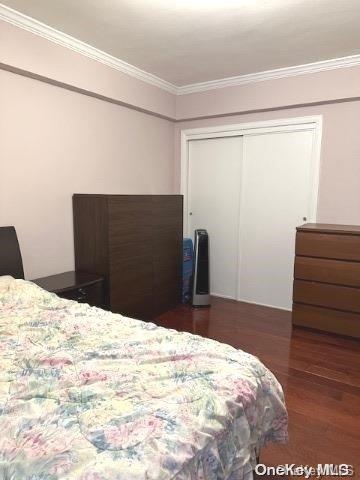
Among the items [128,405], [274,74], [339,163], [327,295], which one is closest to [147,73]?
[274,74]

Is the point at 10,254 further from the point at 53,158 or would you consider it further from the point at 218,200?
the point at 218,200

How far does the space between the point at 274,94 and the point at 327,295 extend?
2.07 m

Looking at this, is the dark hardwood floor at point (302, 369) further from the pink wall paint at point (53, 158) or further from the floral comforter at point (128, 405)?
the pink wall paint at point (53, 158)

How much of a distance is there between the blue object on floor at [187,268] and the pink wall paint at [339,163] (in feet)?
4.90

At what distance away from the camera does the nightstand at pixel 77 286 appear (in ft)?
8.35

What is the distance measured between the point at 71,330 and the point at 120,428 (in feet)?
2.67

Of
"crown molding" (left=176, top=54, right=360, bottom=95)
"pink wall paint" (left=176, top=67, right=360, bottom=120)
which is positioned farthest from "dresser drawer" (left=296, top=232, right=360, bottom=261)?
"crown molding" (left=176, top=54, right=360, bottom=95)

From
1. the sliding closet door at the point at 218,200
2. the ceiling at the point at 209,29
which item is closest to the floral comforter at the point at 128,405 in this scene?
the ceiling at the point at 209,29

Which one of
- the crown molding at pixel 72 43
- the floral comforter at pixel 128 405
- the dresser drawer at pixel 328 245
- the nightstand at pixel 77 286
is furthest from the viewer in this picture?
the dresser drawer at pixel 328 245

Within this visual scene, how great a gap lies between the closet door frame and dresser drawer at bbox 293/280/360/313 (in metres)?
0.77

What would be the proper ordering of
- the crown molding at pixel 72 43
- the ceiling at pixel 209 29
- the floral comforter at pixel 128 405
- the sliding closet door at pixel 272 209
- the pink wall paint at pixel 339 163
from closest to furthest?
the floral comforter at pixel 128 405, the ceiling at pixel 209 29, the crown molding at pixel 72 43, the pink wall paint at pixel 339 163, the sliding closet door at pixel 272 209

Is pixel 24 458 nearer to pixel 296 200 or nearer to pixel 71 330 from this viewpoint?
pixel 71 330

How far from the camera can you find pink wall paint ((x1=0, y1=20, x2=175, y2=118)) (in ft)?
7.86

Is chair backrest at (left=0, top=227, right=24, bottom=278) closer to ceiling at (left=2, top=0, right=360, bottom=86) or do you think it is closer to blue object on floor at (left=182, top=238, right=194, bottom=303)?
ceiling at (left=2, top=0, right=360, bottom=86)
